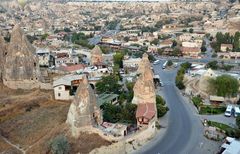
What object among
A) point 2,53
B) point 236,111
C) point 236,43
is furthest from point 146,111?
point 236,43

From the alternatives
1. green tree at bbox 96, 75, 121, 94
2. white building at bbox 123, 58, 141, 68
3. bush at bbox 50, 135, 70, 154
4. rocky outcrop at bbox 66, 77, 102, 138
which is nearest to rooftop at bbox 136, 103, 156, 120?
rocky outcrop at bbox 66, 77, 102, 138

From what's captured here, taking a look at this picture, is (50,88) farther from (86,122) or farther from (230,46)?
(230,46)

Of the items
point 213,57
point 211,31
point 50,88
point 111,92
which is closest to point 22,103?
point 50,88

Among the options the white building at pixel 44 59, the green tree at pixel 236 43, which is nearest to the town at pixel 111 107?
the white building at pixel 44 59

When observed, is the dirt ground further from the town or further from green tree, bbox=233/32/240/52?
green tree, bbox=233/32/240/52

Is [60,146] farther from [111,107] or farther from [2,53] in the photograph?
[2,53]

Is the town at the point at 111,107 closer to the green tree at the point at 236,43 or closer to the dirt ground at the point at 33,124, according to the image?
the dirt ground at the point at 33,124
